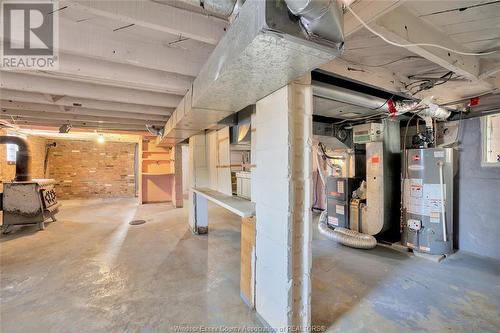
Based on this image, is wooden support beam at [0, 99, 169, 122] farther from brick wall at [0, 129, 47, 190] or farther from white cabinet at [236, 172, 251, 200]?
brick wall at [0, 129, 47, 190]

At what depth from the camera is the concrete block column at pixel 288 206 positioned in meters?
1.51

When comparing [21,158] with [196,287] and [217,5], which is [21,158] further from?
[217,5]

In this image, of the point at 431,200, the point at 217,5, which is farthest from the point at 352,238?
the point at 217,5

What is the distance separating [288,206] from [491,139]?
345cm

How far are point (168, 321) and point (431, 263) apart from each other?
3.14m

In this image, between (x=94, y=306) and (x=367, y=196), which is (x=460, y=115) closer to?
(x=367, y=196)

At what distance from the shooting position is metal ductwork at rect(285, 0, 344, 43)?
2.74 ft

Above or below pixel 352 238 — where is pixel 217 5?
above

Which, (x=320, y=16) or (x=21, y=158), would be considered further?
(x=21, y=158)

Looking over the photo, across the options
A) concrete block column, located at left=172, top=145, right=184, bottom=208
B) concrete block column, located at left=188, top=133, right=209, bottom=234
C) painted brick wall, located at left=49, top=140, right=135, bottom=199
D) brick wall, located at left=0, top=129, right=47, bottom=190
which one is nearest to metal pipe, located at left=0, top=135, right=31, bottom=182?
brick wall, located at left=0, top=129, right=47, bottom=190

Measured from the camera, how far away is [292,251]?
60.2 inches

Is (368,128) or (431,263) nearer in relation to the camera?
(431,263)

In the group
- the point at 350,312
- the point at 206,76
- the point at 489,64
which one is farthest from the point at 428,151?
the point at 206,76

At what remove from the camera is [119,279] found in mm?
2441
